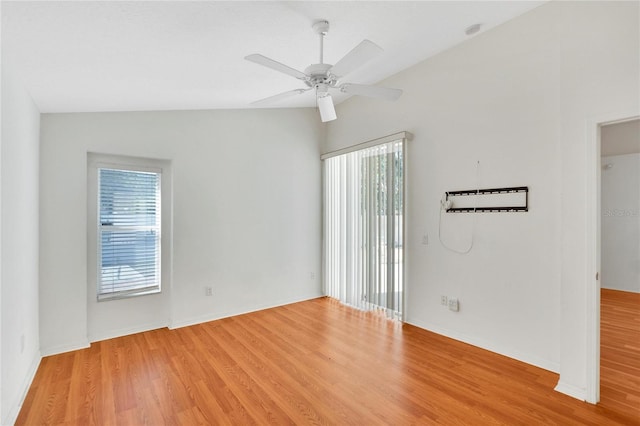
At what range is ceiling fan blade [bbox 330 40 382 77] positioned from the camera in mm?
1889

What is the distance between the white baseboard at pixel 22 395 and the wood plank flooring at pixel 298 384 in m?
0.05

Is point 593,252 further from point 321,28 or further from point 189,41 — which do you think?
point 189,41

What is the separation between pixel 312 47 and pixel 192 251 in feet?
8.79

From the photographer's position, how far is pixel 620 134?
14.5 feet

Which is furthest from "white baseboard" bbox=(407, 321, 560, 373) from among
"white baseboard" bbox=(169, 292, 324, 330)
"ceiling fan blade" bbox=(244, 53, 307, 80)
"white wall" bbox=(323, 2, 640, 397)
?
"ceiling fan blade" bbox=(244, 53, 307, 80)

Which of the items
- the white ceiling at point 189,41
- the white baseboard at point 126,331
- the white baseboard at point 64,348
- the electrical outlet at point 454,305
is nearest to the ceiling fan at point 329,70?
the white ceiling at point 189,41

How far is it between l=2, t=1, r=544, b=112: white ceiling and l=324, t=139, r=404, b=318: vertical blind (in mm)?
1284

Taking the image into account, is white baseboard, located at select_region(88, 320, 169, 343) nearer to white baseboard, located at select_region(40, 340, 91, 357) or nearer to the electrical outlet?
white baseboard, located at select_region(40, 340, 91, 357)

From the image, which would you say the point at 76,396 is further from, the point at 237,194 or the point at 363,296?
the point at 363,296

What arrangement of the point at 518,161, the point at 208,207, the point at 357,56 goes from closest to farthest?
1. the point at 357,56
2. the point at 518,161
3. the point at 208,207

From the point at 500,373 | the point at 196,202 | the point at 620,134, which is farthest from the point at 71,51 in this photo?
the point at 620,134

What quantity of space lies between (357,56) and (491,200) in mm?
2010

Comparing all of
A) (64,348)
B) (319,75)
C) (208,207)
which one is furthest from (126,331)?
(319,75)

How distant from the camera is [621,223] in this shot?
5.38 m
